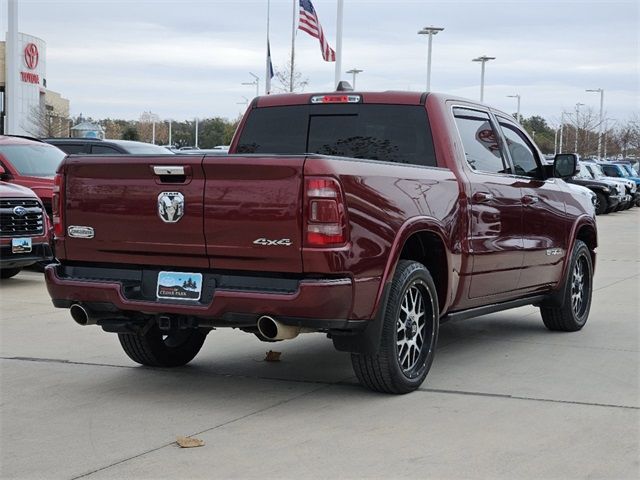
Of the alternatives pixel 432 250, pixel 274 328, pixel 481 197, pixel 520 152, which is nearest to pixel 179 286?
pixel 274 328

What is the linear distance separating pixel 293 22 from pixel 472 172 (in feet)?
114

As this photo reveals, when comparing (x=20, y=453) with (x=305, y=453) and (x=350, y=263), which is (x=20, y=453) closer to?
(x=305, y=453)

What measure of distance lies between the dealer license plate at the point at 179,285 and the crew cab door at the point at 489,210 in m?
2.20

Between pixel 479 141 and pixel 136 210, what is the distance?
2.97 m

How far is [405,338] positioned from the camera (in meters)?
6.56

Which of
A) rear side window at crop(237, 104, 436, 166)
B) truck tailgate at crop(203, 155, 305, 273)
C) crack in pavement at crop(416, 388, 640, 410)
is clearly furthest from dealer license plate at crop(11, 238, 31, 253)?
crack in pavement at crop(416, 388, 640, 410)

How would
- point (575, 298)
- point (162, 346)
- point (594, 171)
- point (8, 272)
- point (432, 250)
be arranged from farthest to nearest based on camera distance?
point (594, 171) < point (8, 272) < point (575, 298) < point (162, 346) < point (432, 250)

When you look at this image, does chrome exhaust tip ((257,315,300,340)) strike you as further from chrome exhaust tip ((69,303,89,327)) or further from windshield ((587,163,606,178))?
windshield ((587,163,606,178))

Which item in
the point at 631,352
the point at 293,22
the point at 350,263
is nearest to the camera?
the point at 350,263

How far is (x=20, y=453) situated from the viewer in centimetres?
516

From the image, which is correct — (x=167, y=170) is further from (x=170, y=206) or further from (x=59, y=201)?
(x=59, y=201)

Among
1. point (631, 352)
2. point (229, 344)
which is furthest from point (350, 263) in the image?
point (631, 352)

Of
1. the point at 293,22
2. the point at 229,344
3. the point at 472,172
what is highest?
Result: the point at 293,22

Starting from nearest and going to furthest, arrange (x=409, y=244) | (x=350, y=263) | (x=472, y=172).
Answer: (x=350, y=263) → (x=409, y=244) → (x=472, y=172)
